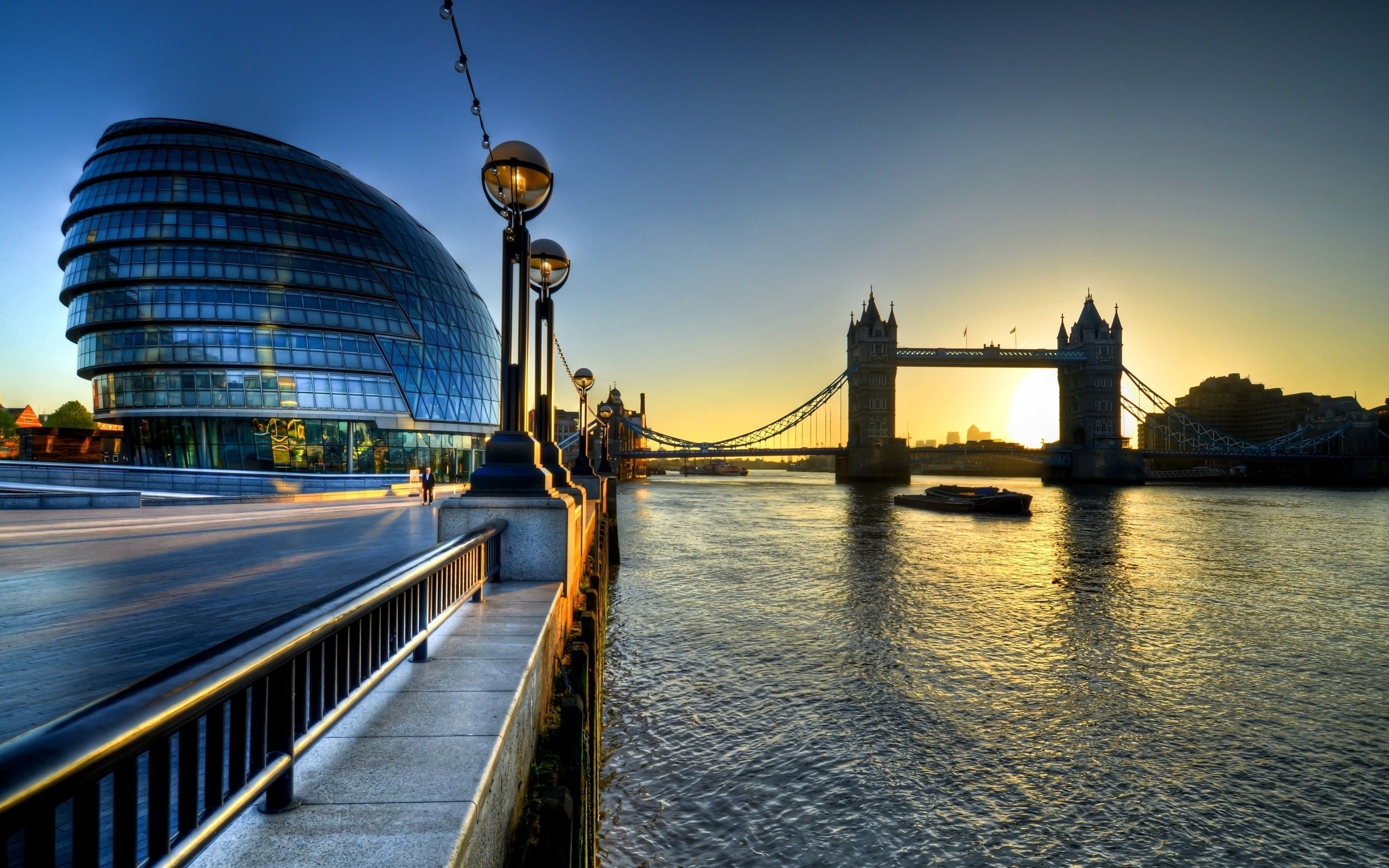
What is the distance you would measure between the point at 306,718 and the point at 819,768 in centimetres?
585

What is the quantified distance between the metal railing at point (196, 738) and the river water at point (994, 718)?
3.72 m

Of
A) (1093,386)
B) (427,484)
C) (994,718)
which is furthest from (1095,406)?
(994,718)

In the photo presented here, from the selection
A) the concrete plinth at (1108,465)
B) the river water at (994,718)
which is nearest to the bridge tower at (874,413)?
the concrete plinth at (1108,465)

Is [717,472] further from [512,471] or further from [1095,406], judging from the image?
[512,471]

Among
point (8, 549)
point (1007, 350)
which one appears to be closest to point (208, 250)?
point (8, 549)

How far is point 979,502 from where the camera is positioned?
4734 cm

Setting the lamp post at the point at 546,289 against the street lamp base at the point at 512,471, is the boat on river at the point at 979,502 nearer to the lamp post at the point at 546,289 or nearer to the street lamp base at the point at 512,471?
the lamp post at the point at 546,289

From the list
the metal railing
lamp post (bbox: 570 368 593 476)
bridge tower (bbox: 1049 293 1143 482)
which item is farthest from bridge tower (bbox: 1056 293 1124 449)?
the metal railing

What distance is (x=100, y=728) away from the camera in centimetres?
119

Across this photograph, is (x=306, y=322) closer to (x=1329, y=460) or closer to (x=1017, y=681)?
(x=1017, y=681)

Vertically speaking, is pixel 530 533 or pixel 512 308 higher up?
pixel 512 308

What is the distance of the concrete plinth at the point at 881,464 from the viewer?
101000 millimetres

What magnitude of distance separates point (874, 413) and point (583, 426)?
89.4 metres

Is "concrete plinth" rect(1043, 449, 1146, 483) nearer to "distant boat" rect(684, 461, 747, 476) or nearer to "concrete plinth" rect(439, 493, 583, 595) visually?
"distant boat" rect(684, 461, 747, 476)
